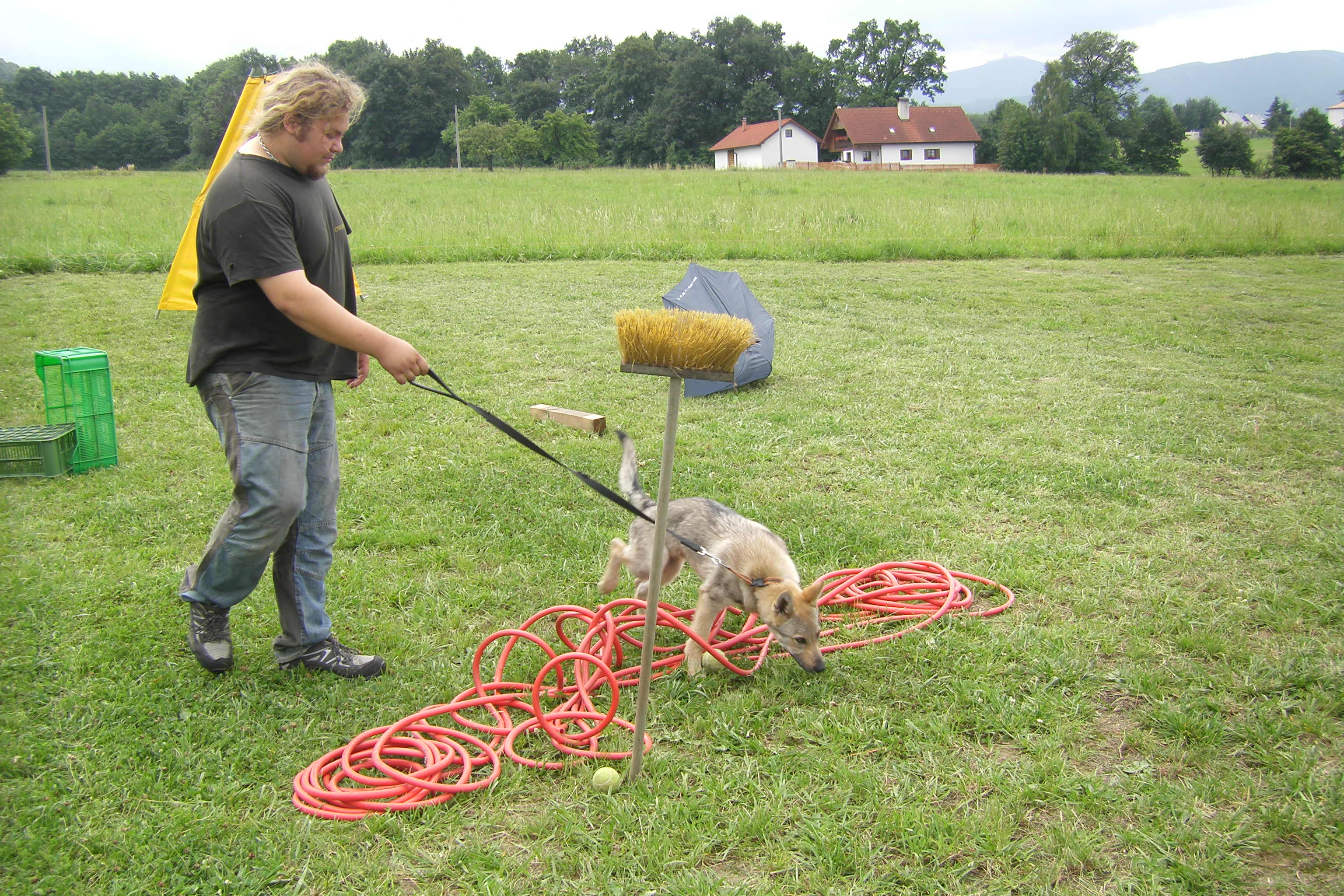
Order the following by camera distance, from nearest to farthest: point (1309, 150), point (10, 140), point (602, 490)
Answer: point (602, 490) < point (10, 140) < point (1309, 150)

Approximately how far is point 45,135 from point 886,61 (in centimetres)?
7899

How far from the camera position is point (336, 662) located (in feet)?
11.6

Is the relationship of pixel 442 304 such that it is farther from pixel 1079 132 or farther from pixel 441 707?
pixel 1079 132

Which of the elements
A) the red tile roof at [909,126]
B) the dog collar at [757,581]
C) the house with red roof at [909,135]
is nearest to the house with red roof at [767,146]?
the house with red roof at [909,135]

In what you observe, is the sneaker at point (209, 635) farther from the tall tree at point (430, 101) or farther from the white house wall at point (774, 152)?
the tall tree at point (430, 101)

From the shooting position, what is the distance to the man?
286cm

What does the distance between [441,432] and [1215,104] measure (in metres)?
145

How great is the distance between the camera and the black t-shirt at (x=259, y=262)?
9.30ft

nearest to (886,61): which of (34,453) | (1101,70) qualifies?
(1101,70)

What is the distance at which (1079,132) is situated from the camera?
65.4 meters

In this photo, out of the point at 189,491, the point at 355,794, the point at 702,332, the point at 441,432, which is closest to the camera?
the point at 702,332

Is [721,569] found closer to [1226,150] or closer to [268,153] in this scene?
[268,153]

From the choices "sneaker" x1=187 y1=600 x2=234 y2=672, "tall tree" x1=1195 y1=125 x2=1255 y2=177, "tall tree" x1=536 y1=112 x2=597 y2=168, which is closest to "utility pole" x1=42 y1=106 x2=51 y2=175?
"tall tree" x1=536 y1=112 x2=597 y2=168

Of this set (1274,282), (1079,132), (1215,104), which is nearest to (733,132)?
(1079,132)
